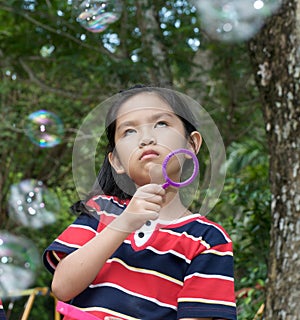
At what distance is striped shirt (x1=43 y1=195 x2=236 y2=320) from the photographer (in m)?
1.14

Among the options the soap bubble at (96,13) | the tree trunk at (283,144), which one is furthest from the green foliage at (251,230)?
the soap bubble at (96,13)

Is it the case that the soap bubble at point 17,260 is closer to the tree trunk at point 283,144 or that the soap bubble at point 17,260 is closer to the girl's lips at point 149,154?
the tree trunk at point 283,144

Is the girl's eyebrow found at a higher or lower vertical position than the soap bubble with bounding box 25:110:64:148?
higher

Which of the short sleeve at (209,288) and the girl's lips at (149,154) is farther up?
the girl's lips at (149,154)

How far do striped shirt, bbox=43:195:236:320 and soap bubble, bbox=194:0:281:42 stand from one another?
2024mm

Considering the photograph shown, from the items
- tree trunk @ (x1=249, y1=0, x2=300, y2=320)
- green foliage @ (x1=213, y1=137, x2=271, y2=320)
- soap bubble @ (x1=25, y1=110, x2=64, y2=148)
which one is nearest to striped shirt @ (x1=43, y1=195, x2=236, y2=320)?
tree trunk @ (x1=249, y1=0, x2=300, y2=320)

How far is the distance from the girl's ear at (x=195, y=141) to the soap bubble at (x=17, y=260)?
2077mm

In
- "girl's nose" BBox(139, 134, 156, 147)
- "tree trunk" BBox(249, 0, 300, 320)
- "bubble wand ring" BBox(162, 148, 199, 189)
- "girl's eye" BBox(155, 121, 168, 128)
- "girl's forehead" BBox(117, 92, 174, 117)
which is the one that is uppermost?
"girl's forehead" BBox(117, 92, 174, 117)

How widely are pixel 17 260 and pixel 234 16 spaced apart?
1.86 m

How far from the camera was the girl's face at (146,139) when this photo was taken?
113cm

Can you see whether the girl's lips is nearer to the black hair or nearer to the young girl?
the young girl

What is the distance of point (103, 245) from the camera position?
110 centimetres

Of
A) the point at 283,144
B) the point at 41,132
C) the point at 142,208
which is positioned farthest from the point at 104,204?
the point at 41,132

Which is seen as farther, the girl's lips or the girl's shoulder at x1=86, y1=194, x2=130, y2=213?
the girl's shoulder at x1=86, y1=194, x2=130, y2=213
